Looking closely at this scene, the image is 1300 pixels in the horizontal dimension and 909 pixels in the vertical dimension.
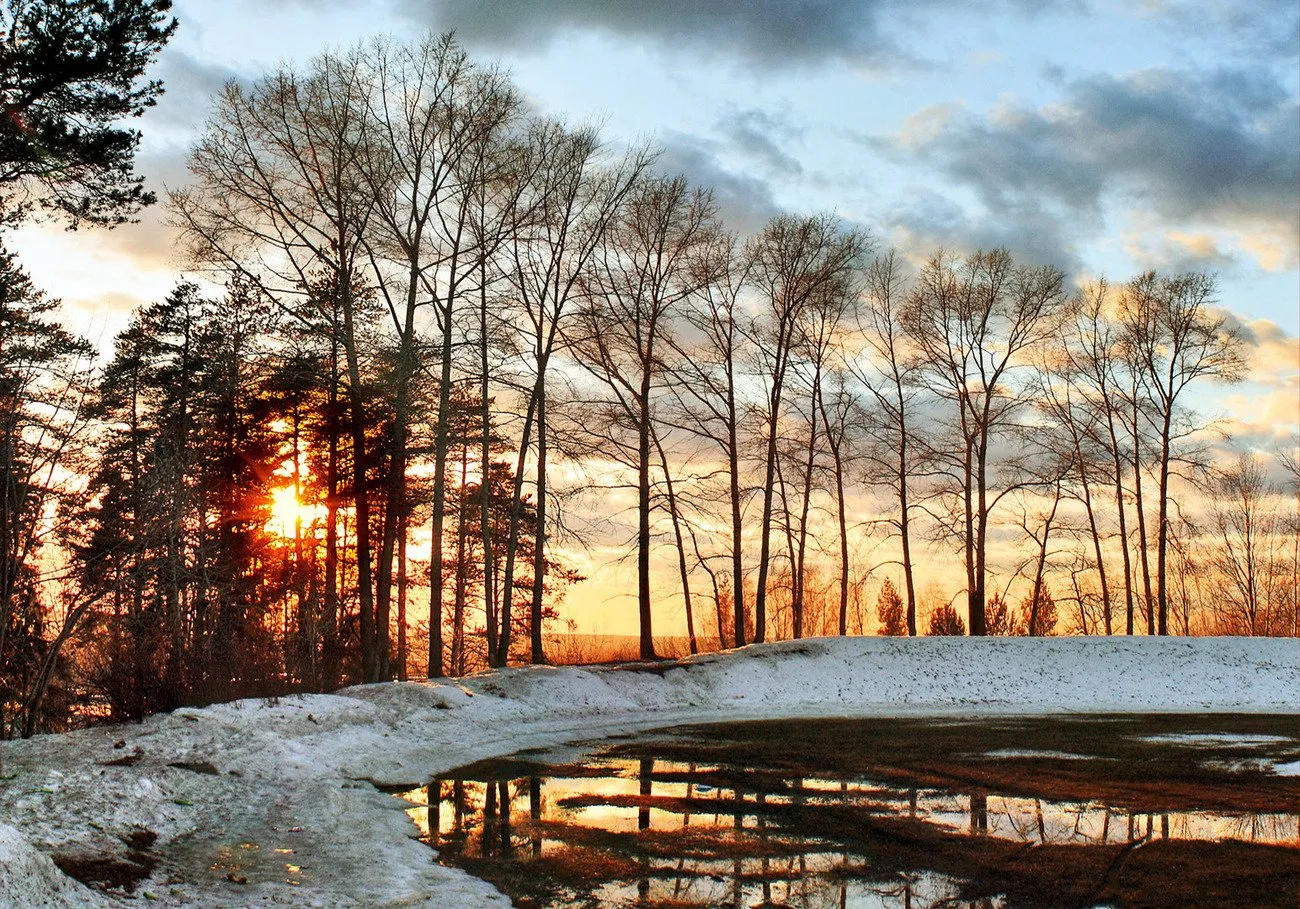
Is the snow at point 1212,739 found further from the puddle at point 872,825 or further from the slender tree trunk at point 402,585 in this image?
the slender tree trunk at point 402,585

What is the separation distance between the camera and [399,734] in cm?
1634

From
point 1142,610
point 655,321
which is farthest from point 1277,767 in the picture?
point 1142,610

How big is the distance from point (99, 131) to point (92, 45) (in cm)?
137

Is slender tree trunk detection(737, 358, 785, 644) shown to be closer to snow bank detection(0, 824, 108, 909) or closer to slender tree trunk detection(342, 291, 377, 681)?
slender tree trunk detection(342, 291, 377, 681)

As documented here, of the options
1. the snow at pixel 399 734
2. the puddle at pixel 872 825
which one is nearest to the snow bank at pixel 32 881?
the snow at pixel 399 734

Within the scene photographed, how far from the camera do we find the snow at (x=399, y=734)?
8.07 metres

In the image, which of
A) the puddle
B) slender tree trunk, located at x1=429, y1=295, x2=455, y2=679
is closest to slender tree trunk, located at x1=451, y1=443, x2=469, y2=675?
slender tree trunk, located at x1=429, y1=295, x2=455, y2=679

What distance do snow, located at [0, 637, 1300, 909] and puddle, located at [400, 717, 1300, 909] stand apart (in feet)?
3.22

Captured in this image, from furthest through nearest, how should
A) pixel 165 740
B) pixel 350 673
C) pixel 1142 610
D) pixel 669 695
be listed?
pixel 1142 610 < pixel 350 673 < pixel 669 695 < pixel 165 740

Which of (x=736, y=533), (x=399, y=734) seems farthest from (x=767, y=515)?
(x=399, y=734)

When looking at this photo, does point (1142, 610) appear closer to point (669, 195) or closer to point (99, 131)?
point (669, 195)

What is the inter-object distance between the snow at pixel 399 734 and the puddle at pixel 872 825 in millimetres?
982

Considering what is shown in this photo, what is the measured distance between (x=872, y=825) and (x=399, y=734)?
28.9ft

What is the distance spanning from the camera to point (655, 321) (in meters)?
30.7
